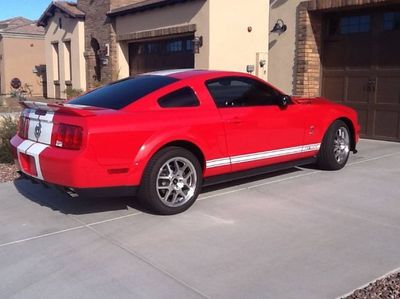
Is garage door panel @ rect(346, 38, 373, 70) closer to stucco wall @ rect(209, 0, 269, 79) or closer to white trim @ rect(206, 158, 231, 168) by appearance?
stucco wall @ rect(209, 0, 269, 79)

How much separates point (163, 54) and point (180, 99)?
410 inches

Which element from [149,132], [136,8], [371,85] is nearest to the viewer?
[149,132]

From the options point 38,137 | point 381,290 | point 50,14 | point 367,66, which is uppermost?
point 50,14

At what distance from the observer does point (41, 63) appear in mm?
30641

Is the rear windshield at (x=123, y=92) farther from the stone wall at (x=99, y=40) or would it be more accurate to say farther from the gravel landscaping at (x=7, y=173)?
the stone wall at (x=99, y=40)

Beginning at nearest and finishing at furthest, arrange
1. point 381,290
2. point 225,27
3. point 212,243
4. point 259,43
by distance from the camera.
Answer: point 381,290
point 212,243
point 225,27
point 259,43

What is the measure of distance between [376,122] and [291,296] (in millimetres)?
7296

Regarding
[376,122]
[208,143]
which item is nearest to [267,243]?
[208,143]

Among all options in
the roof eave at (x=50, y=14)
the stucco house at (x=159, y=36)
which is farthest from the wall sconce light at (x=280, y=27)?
the roof eave at (x=50, y=14)

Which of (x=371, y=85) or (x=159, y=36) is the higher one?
(x=159, y=36)

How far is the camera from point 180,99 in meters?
5.24

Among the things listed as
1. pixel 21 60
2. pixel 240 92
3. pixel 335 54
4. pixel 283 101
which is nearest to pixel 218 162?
pixel 240 92

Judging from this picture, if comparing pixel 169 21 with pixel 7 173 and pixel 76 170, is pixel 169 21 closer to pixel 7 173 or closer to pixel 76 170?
pixel 7 173

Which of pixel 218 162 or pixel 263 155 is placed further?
pixel 263 155
